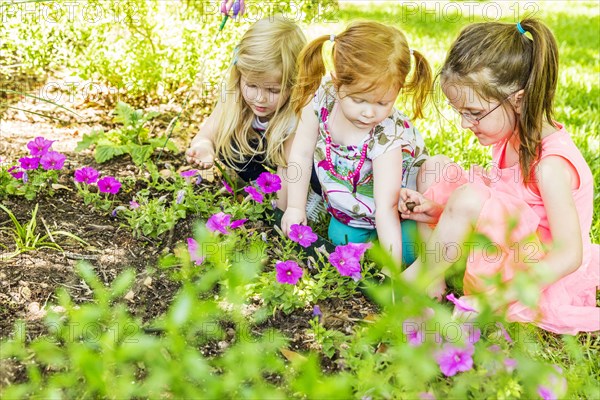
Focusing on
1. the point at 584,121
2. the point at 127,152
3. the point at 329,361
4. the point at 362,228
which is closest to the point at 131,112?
the point at 127,152

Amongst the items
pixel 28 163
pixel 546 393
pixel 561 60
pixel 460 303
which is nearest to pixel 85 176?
pixel 28 163

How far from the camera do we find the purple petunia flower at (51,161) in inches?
114

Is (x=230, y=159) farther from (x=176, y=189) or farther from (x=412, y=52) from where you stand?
(x=412, y=52)

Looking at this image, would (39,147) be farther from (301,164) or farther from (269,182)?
(301,164)

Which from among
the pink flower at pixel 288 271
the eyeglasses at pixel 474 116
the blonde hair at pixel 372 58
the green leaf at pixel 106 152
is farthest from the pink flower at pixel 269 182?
the green leaf at pixel 106 152

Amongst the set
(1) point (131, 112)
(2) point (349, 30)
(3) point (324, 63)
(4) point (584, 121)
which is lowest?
(4) point (584, 121)

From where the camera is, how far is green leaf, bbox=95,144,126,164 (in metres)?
3.30

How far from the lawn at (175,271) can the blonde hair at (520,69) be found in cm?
49

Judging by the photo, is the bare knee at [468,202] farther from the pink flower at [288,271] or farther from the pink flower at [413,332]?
the pink flower at [288,271]

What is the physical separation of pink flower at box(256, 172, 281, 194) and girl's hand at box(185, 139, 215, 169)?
330 mm

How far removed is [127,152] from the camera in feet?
11.2

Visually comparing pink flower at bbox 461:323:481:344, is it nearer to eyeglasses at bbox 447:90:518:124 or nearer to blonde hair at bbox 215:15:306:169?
eyeglasses at bbox 447:90:518:124

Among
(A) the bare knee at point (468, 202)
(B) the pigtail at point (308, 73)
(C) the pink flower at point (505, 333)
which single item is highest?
(B) the pigtail at point (308, 73)

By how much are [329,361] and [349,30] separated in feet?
3.95
